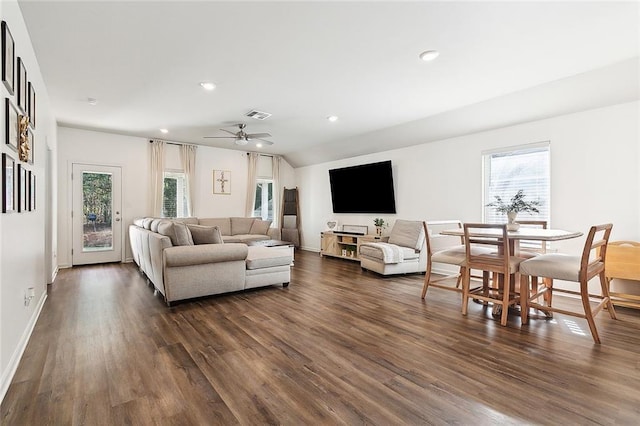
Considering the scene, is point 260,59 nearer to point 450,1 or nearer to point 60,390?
point 450,1

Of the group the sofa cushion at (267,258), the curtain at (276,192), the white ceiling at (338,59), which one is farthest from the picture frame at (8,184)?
the curtain at (276,192)

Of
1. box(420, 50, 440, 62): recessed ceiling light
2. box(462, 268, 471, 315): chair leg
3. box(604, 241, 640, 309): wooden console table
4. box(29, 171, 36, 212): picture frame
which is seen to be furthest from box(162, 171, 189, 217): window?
box(604, 241, 640, 309): wooden console table

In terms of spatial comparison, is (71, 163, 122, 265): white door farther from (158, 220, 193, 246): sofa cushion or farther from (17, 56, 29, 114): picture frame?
(17, 56, 29, 114): picture frame

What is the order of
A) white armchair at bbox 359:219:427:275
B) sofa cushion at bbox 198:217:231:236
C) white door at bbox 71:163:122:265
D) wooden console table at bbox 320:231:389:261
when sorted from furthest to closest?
sofa cushion at bbox 198:217:231:236 < wooden console table at bbox 320:231:389:261 < white door at bbox 71:163:122:265 < white armchair at bbox 359:219:427:275

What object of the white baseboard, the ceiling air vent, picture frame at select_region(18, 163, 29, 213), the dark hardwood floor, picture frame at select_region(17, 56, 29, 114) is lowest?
the dark hardwood floor

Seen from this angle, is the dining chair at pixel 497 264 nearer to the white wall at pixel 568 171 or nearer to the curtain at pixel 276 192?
the white wall at pixel 568 171

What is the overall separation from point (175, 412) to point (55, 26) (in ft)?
10.3

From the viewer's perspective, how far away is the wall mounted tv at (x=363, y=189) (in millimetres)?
6266

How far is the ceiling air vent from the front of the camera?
469 centimetres

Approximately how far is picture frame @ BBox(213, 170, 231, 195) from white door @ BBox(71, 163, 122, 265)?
1.96 m

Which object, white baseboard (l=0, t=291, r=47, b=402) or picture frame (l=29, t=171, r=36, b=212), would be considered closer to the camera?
white baseboard (l=0, t=291, r=47, b=402)

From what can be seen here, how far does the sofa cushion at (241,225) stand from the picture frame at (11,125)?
5.06 metres

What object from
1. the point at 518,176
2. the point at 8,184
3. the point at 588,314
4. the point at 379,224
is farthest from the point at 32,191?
the point at 518,176

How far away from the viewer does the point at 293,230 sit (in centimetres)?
855
